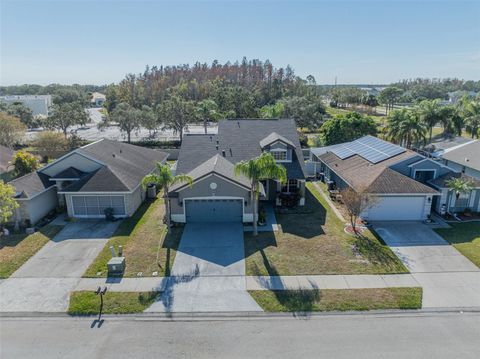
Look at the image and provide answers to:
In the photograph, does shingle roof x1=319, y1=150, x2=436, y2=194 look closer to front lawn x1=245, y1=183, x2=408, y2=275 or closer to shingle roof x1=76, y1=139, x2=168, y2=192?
front lawn x1=245, y1=183, x2=408, y2=275

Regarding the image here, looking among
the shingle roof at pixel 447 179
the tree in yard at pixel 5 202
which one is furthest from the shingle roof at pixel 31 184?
the shingle roof at pixel 447 179

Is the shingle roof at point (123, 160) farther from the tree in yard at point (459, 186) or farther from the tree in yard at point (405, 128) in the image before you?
the tree in yard at point (405, 128)

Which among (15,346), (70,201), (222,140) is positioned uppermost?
(222,140)

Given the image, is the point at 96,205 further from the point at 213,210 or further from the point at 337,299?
the point at 337,299

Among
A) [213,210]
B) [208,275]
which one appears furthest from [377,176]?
[208,275]

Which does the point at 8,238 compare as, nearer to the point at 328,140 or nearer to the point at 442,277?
the point at 442,277

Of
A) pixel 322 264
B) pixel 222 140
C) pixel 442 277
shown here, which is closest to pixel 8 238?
pixel 222 140
